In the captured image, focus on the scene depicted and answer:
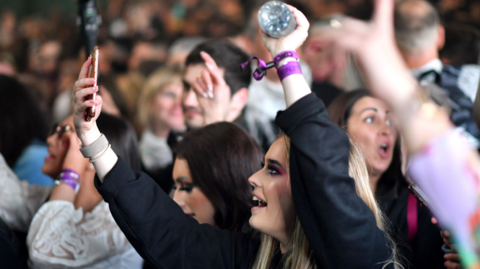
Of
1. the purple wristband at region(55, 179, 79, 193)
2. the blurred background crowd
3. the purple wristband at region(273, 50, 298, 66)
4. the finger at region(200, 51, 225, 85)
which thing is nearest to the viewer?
the purple wristband at region(273, 50, 298, 66)

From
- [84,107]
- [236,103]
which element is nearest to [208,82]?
[236,103]

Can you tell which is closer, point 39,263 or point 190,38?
point 39,263

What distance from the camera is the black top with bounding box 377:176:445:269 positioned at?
1.86 metres

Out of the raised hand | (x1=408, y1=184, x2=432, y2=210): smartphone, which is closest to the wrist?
the raised hand

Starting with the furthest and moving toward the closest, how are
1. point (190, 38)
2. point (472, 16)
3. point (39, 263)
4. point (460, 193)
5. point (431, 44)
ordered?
point (190, 38), point (472, 16), point (431, 44), point (39, 263), point (460, 193)

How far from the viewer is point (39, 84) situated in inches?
243

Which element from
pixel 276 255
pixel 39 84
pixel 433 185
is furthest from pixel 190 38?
pixel 433 185

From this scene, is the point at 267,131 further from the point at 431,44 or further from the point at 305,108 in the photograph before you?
the point at 305,108

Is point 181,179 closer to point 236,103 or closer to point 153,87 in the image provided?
point 236,103

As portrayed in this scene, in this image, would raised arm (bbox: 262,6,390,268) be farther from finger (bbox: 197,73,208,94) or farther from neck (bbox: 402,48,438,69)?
neck (bbox: 402,48,438,69)

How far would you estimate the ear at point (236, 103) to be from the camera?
263 cm

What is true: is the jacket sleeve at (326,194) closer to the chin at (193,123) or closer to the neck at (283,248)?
the neck at (283,248)

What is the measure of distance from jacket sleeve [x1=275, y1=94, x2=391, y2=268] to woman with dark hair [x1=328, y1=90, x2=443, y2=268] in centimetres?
70

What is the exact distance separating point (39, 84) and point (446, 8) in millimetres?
4392
